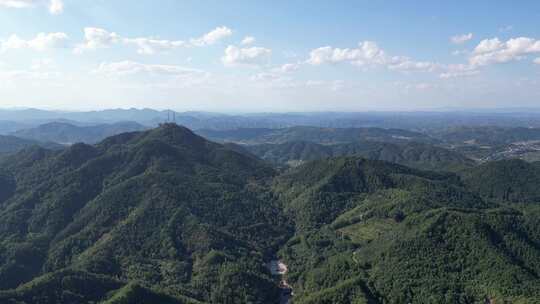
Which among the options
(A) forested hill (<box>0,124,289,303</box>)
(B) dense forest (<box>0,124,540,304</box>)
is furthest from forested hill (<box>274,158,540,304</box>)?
(A) forested hill (<box>0,124,289,303</box>)

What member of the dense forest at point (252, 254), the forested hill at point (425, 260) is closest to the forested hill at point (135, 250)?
the dense forest at point (252, 254)

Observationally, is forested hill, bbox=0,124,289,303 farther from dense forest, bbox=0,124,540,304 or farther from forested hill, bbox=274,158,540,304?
forested hill, bbox=274,158,540,304

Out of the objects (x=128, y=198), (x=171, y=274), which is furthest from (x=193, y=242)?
(x=128, y=198)

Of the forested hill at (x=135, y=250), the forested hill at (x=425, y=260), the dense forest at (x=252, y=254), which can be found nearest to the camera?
the forested hill at (x=135, y=250)

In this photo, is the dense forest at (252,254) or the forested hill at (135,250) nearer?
the forested hill at (135,250)

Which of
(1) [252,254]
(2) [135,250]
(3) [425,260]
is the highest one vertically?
(3) [425,260]

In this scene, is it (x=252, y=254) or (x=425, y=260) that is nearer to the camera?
(x=425, y=260)

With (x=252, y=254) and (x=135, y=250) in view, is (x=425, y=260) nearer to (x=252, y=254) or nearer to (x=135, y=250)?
(x=252, y=254)

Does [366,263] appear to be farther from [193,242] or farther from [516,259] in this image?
[193,242]

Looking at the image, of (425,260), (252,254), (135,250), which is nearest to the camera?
(425,260)

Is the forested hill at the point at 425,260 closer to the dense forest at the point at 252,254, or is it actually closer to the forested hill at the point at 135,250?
the dense forest at the point at 252,254

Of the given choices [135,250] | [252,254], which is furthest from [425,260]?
[135,250]
